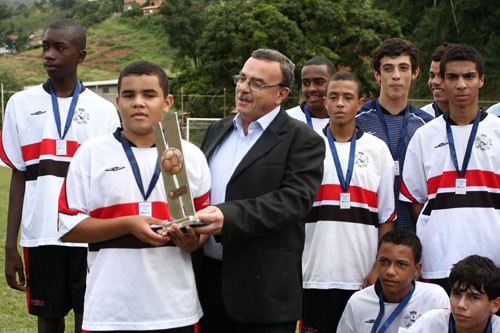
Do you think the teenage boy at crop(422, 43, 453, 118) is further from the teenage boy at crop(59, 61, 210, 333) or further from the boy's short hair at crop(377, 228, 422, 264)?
the teenage boy at crop(59, 61, 210, 333)

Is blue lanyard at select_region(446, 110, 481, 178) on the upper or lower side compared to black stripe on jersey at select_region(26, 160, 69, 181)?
upper

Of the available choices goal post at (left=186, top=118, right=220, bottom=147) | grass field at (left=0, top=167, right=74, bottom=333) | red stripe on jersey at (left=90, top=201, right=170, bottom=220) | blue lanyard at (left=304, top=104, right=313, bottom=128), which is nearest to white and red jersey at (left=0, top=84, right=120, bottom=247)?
red stripe on jersey at (left=90, top=201, right=170, bottom=220)

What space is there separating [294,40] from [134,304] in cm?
3569

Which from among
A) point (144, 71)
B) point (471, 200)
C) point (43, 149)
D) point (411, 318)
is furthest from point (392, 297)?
point (43, 149)

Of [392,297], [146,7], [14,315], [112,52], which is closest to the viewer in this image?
[392,297]

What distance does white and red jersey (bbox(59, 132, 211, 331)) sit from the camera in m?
3.67

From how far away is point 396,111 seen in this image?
548cm

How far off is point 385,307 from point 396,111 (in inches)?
54.8

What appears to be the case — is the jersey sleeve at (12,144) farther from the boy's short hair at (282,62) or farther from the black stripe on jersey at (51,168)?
the boy's short hair at (282,62)

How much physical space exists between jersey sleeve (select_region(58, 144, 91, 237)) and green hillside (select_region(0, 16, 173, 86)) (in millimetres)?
66106

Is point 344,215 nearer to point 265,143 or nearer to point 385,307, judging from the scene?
point 385,307

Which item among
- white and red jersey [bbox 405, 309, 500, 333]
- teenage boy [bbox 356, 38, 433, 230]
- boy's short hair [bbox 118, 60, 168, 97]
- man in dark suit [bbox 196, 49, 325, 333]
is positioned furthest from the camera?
teenage boy [bbox 356, 38, 433, 230]

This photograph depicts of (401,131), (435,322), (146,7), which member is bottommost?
(435,322)

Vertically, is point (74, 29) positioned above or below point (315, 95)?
above
